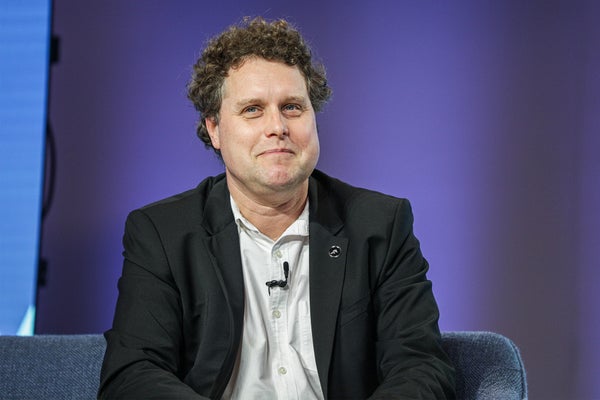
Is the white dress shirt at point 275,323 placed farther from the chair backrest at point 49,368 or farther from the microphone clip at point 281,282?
the chair backrest at point 49,368

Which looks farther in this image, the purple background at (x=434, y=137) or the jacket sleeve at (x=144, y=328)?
the purple background at (x=434, y=137)

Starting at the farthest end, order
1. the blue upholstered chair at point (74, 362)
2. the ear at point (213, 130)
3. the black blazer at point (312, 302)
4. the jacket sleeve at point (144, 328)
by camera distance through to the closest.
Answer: the ear at point (213, 130) < the blue upholstered chair at point (74, 362) < the black blazer at point (312, 302) < the jacket sleeve at point (144, 328)

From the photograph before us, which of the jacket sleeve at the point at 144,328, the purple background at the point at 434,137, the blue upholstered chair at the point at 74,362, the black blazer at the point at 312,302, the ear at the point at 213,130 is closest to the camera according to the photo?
the jacket sleeve at the point at 144,328

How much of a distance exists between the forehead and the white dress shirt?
1.14 ft

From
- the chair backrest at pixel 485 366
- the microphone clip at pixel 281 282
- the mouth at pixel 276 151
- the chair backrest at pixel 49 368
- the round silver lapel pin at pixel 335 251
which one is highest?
the mouth at pixel 276 151

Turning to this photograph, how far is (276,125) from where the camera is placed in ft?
7.95

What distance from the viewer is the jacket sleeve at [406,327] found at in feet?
7.50

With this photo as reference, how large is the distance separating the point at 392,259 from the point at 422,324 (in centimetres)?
21

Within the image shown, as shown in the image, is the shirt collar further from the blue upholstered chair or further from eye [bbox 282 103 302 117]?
the blue upholstered chair

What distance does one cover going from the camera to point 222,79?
259 cm

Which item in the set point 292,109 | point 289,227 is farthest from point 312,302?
point 292,109

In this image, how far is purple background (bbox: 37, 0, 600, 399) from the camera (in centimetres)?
371

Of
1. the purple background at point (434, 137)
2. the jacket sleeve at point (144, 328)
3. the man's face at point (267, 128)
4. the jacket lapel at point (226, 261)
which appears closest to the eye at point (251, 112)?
the man's face at point (267, 128)

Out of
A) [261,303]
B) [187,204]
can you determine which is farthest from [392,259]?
[187,204]
